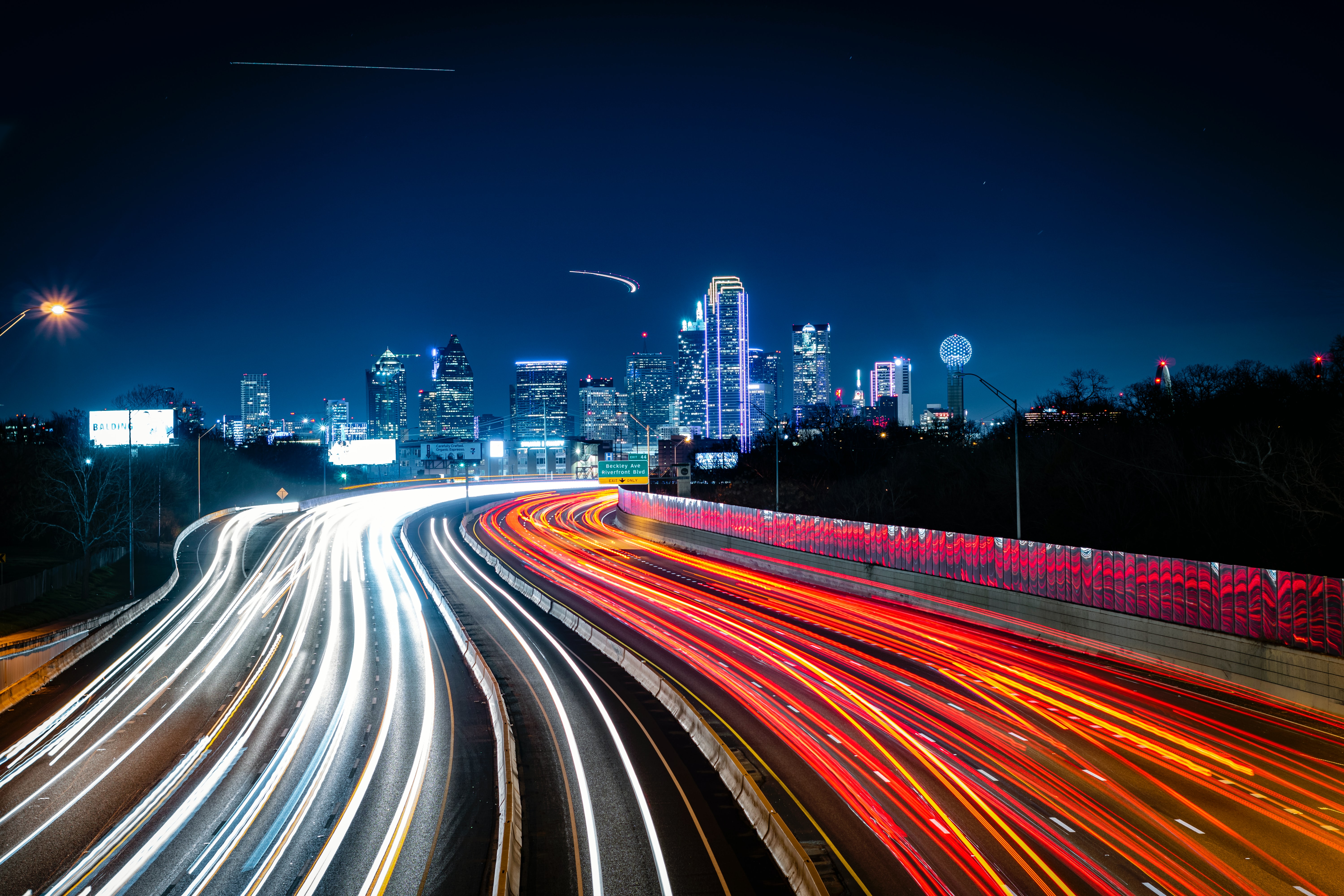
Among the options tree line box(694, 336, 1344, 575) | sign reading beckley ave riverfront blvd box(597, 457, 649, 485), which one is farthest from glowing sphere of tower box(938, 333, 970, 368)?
sign reading beckley ave riverfront blvd box(597, 457, 649, 485)

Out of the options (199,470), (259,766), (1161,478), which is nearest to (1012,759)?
(259,766)

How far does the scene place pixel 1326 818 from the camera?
1217cm

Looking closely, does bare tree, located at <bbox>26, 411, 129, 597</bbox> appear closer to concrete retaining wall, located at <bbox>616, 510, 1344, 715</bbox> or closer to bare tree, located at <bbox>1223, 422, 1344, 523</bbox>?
concrete retaining wall, located at <bbox>616, 510, 1344, 715</bbox>

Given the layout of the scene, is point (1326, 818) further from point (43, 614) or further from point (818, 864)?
point (43, 614)

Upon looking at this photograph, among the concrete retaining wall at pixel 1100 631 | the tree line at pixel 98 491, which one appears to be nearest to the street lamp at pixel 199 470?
the tree line at pixel 98 491

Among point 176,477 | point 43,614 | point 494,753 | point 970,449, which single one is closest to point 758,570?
point 494,753

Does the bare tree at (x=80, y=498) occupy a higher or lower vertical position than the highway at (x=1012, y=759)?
higher

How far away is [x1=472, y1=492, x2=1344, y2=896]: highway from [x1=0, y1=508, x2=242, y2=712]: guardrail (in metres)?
17.9

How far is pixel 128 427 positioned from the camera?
3088 inches

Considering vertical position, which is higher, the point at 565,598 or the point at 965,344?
the point at 965,344

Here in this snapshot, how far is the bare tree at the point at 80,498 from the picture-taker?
52.0 meters

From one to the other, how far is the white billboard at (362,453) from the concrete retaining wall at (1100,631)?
3010 inches

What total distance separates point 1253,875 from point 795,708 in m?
9.48

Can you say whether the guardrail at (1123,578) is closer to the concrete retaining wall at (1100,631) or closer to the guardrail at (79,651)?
the concrete retaining wall at (1100,631)
